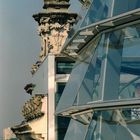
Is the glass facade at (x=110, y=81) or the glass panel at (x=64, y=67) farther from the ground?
the glass facade at (x=110, y=81)

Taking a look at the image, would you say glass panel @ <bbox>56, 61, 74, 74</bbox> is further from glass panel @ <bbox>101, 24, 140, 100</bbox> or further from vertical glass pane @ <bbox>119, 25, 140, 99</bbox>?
vertical glass pane @ <bbox>119, 25, 140, 99</bbox>

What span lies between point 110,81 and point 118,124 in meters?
1.17

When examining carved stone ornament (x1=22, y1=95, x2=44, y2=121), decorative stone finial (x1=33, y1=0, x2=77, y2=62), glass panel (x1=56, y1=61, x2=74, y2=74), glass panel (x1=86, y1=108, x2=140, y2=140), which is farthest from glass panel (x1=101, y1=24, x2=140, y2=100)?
decorative stone finial (x1=33, y1=0, x2=77, y2=62)

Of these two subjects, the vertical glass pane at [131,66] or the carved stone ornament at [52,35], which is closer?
the vertical glass pane at [131,66]

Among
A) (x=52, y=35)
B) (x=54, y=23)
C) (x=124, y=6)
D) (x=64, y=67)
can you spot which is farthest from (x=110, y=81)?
(x=52, y=35)

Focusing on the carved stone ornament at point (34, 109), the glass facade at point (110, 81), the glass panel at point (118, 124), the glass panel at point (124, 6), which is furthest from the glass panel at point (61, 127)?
the glass panel at point (118, 124)

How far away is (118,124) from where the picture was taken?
49.9 feet

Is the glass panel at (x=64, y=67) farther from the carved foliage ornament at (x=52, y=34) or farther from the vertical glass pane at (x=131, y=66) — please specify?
the vertical glass pane at (x=131, y=66)

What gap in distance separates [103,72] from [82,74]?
2109mm

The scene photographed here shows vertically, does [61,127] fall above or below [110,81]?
below

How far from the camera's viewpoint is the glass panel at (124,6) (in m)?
15.9

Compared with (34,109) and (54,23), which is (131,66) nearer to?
(34,109)

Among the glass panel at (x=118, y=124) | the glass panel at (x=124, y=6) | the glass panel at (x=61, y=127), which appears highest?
the glass panel at (x=124, y=6)

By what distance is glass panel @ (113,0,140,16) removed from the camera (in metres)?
15.9
